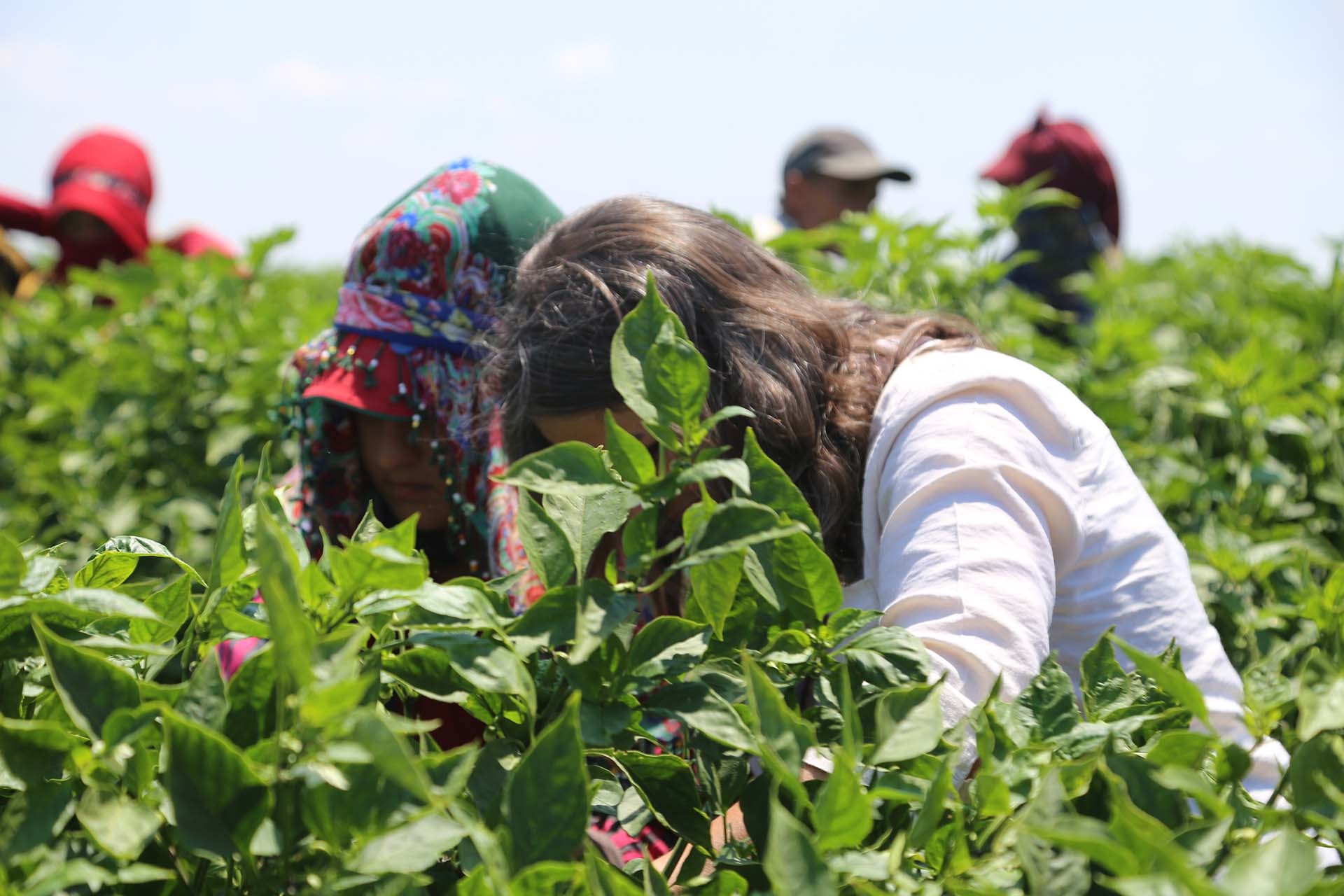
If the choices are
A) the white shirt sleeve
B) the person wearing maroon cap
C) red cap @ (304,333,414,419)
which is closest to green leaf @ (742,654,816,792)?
the white shirt sleeve

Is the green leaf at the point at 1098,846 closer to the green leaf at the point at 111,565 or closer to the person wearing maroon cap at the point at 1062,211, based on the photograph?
the green leaf at the point at 111,565

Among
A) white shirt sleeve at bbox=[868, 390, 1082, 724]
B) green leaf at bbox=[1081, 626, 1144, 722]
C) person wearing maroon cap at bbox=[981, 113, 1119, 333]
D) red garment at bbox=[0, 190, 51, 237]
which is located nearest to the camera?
green leaf at bbox=[1081, 626, 1144, 722]

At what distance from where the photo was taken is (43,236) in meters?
6.43

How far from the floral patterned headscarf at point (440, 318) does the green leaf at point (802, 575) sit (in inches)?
50.3

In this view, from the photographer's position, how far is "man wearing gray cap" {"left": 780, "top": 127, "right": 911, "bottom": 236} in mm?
5098

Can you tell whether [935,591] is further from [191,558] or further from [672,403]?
[191,558]

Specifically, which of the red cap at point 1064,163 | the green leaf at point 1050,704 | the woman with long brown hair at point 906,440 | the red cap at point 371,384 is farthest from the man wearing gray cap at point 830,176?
the green leaf at point 1050,704

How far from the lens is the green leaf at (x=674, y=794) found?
838mm

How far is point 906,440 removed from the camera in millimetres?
1346

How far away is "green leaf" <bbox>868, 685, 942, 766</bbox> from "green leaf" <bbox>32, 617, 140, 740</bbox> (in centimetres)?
46

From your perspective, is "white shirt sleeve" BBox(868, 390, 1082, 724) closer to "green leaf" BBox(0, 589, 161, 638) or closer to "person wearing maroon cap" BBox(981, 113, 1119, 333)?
"green leaf" BBox(0, 589, 161, 638)

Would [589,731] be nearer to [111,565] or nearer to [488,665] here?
[488,665]

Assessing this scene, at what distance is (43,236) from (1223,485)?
6246 millimetres

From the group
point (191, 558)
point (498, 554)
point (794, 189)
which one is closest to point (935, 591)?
point (498, 554)
